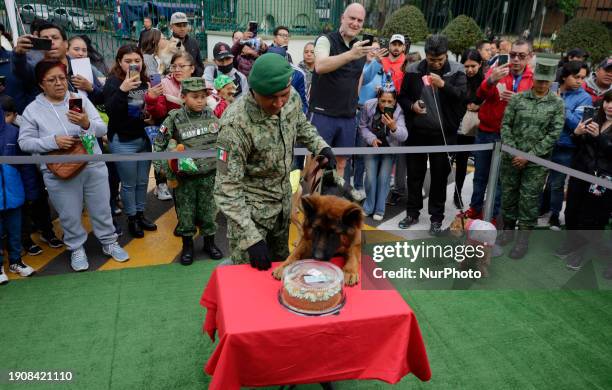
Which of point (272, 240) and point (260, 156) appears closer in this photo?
point (260, 156)

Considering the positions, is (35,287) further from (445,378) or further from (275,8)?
(275,8)

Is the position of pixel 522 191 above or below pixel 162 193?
above

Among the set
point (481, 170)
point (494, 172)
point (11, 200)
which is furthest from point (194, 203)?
point (481, 170)

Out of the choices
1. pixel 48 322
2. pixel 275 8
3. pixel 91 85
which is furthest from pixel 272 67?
pixel 275 8

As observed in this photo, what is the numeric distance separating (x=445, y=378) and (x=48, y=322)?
3.26 meters

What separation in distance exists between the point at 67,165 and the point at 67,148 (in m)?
0.16

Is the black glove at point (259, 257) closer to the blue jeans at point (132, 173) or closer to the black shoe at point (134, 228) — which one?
the blue jeans at point (132, 173)

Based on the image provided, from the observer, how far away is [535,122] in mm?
5207

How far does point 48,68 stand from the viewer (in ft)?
14.4

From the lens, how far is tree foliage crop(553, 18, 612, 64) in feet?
44.5

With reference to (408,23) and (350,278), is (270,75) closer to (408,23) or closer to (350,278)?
(350,278)

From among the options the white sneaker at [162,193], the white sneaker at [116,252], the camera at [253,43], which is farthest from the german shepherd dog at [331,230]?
the camera at [253,43]

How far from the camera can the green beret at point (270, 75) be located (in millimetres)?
2564

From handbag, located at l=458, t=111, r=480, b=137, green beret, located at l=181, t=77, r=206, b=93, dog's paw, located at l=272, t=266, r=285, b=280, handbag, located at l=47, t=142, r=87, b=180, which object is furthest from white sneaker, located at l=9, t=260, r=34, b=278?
handbag, located at l=458, t=111, r=480, b=137
